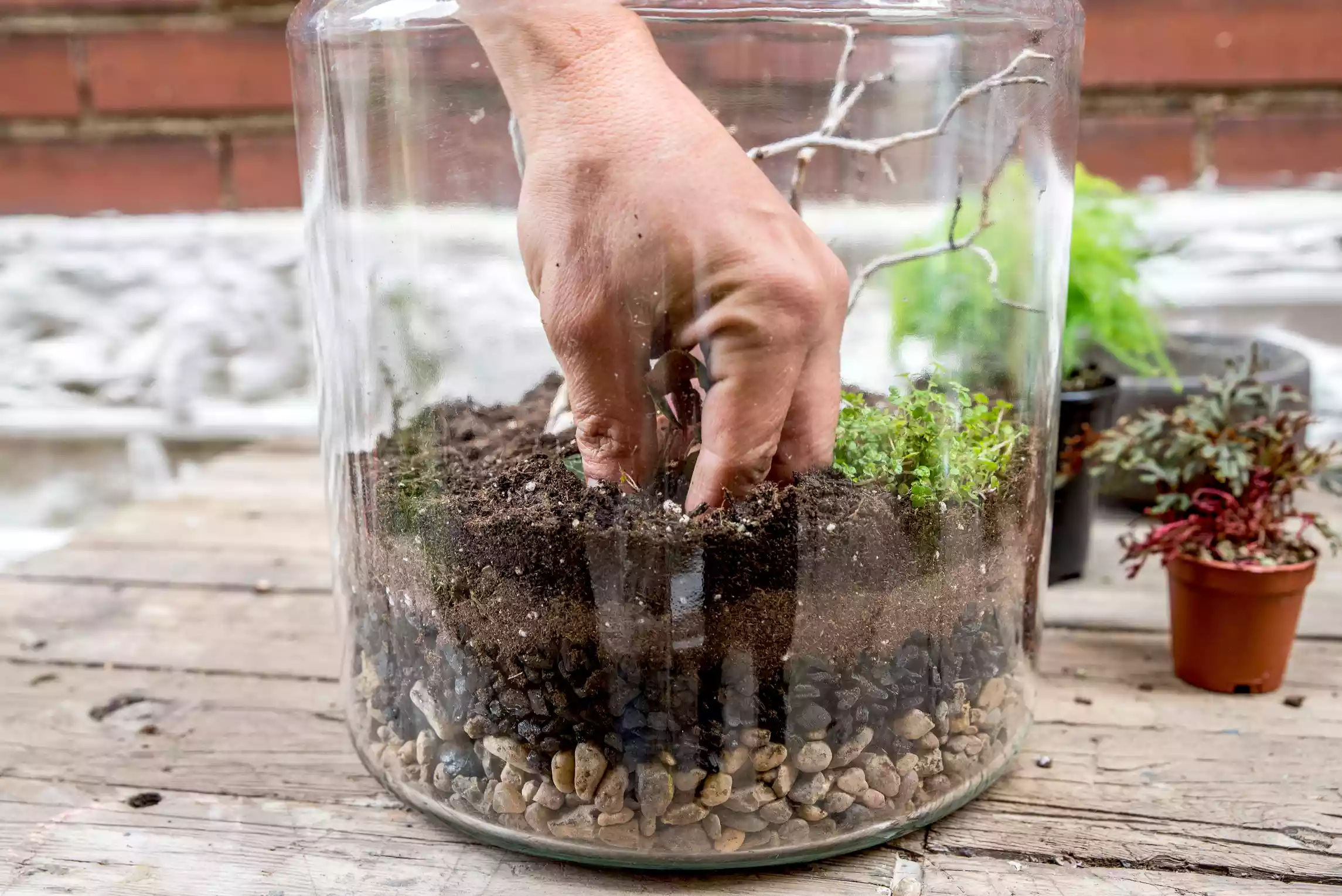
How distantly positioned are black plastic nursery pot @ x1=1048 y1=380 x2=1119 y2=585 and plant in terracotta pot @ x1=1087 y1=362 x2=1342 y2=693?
0.19 metres

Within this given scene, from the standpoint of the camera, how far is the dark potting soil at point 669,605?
26.8 inches

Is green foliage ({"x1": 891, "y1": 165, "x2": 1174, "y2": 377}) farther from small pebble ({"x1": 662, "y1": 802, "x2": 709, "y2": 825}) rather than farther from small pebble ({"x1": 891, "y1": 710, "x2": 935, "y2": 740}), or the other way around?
small pebble ({"x1": 662, "y1": 802, "x2": 709, "y2": 825})

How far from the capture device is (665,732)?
0.70 meters

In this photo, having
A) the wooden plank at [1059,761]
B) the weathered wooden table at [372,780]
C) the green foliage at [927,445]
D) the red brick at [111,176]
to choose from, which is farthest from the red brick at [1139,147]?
the red brick at [111,176]

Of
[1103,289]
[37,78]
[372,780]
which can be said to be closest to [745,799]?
[372,780]

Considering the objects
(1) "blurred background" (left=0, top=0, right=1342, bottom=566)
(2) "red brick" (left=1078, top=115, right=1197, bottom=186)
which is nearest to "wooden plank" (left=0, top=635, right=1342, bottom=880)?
(1) "blurred background" (left=0, top=0, right=1342, bottom=566)

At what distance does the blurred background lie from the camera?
1.62 m

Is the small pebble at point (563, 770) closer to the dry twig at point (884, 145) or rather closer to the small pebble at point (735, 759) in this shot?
the small pebble at point (735, 759)

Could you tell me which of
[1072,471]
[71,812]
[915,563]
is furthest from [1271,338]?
[71,812]

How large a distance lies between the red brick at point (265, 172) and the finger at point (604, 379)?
1.25 meters

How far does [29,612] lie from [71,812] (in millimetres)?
489

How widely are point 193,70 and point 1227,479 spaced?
1567mm

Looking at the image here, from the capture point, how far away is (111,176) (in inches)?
70.7

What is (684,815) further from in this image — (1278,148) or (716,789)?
(1278,148)
